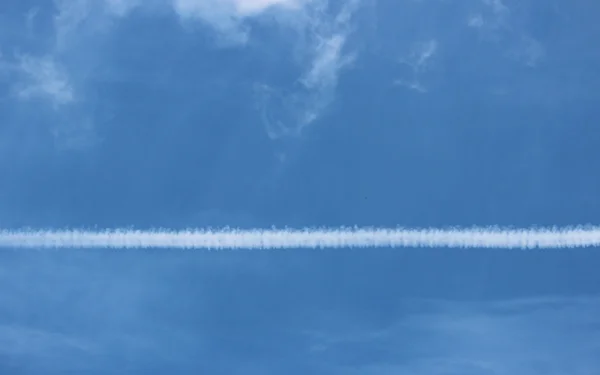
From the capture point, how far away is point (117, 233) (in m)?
13.5

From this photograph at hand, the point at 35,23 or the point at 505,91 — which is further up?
the point at 35,23

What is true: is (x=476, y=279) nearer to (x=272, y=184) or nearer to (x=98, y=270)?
(x=272, y=184)

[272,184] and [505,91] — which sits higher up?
[505,91]

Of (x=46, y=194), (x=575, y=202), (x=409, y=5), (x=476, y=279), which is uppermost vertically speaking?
(x=409, y=5)

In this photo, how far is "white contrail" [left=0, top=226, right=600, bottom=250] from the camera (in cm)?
1325

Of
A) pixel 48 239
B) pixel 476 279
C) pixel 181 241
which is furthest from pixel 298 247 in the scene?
pixel 48 239

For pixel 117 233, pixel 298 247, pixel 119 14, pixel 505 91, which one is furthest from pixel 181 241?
pixel 505 91

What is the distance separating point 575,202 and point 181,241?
6672 millimetres

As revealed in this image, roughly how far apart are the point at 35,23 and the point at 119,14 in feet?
4.87

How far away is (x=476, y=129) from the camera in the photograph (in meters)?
13.3

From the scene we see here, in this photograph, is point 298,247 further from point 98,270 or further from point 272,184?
point 98,270

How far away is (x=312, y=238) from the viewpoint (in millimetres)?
13383

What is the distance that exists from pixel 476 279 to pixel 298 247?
306 centimetres

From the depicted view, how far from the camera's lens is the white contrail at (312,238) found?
13250 millimetres
